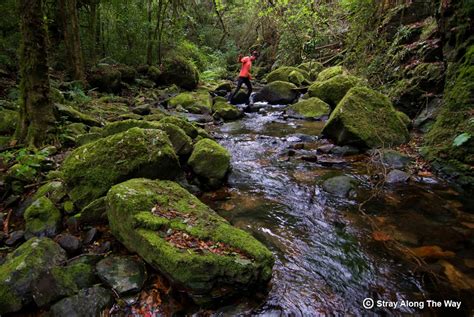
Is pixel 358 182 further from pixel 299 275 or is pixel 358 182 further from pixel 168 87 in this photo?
pixel 168 87

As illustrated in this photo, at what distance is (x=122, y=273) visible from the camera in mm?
2922

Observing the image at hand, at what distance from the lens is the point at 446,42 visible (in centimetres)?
684

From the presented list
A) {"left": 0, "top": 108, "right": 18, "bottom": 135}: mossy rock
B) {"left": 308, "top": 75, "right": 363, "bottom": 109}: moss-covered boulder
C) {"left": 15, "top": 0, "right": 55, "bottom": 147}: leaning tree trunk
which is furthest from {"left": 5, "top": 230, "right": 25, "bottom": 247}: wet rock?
{"left": 308, "top": 75, "right": 363, "bottom": 109}: moss-covered boulder

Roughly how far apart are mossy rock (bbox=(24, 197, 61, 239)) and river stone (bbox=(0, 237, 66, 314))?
457 mm

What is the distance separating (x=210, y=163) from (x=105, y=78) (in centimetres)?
779

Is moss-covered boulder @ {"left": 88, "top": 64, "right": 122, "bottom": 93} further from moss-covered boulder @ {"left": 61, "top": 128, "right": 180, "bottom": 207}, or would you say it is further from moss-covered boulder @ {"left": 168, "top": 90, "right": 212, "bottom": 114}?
moss-covered boulder @ {"left": 61, "top": 128, "right": 180, "bottom": 207}

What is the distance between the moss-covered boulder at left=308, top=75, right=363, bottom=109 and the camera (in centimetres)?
1027

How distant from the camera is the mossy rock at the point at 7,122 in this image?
5684mm

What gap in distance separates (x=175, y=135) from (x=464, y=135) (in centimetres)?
460

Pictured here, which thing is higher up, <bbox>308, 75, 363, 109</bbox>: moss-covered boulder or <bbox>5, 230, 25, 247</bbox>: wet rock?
<bbox>308, 75, 363, 109</bbox>: moss-covered boulder

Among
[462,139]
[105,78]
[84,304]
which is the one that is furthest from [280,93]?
[84,304]

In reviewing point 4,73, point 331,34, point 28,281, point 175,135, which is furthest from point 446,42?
point 4,73

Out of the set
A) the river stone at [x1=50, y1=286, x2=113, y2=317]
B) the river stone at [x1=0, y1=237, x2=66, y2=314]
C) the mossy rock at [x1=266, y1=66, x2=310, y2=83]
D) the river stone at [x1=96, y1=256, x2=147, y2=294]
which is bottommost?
the river stone at [x1=50, y1=286, x2=113, y2=317]

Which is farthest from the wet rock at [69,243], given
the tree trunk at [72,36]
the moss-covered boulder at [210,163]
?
the tree trunk at [72,36]
